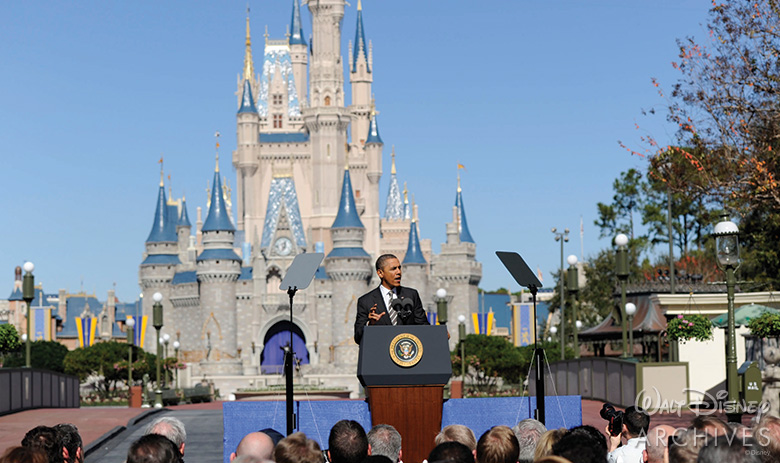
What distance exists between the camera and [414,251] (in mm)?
84625

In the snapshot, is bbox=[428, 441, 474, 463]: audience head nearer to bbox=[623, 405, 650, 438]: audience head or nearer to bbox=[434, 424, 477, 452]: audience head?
bbox=[434, 424, 477, 452]: audience head

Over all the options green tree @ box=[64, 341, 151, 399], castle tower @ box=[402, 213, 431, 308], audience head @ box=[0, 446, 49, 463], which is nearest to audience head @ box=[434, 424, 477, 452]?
audience head @ box=[0, 446, 49, 463]

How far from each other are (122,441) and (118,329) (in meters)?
88.9

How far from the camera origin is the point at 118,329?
105m

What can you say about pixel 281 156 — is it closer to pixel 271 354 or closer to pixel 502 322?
pixel 271 354

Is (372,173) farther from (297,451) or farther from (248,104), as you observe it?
(297,451)

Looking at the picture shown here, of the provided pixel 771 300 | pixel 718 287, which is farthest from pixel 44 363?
pixel 771 300

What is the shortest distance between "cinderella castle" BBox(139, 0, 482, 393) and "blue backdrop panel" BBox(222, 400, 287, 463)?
5872cm

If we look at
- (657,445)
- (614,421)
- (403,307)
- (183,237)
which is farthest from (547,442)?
(183,237)

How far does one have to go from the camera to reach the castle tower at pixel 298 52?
317ft

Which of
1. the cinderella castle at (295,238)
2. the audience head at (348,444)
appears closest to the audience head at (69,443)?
the audience head at (348,444)

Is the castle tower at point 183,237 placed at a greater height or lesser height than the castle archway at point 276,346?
greater

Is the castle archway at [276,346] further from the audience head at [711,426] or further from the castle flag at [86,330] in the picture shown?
the audience head at [711,426]

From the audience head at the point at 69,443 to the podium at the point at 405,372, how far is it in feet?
9.31
